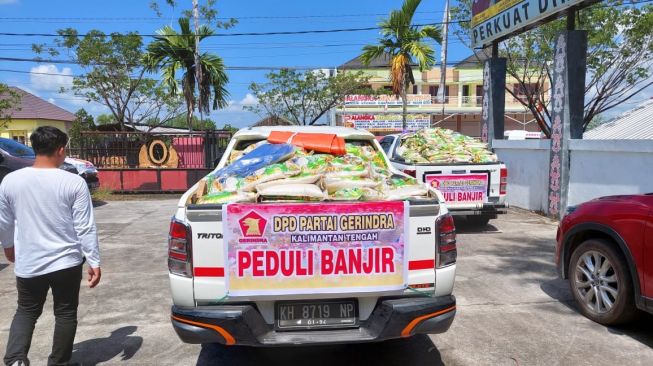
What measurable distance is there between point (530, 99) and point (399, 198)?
67.4ft

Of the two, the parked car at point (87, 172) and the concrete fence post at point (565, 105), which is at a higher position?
the concrete fence post at point (565, 105)

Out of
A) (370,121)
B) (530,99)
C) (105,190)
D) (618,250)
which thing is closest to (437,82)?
(370,121)

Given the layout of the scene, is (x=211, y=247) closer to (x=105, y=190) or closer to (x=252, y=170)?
(x=252, y=170)

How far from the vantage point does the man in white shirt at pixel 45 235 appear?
3.16 m

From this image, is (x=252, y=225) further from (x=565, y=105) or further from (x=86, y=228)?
(x=565, y=105)

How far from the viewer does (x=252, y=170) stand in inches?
155

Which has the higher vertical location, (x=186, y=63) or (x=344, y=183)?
(x=186, y=63)

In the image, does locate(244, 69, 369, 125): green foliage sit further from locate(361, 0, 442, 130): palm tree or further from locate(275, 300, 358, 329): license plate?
locate(275, 300, 358, 329): license plate

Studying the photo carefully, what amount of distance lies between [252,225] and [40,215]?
1.38m

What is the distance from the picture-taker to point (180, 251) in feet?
10.00

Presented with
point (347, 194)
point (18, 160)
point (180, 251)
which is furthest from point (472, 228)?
point (18, 160)

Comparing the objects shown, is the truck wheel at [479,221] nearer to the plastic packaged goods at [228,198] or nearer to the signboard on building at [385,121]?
the plastic packaged goods at [228,198]

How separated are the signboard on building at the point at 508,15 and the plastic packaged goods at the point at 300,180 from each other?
23.0 ft

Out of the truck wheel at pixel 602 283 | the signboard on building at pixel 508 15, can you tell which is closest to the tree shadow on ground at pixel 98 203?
the signboard on building at pixel 508 15
